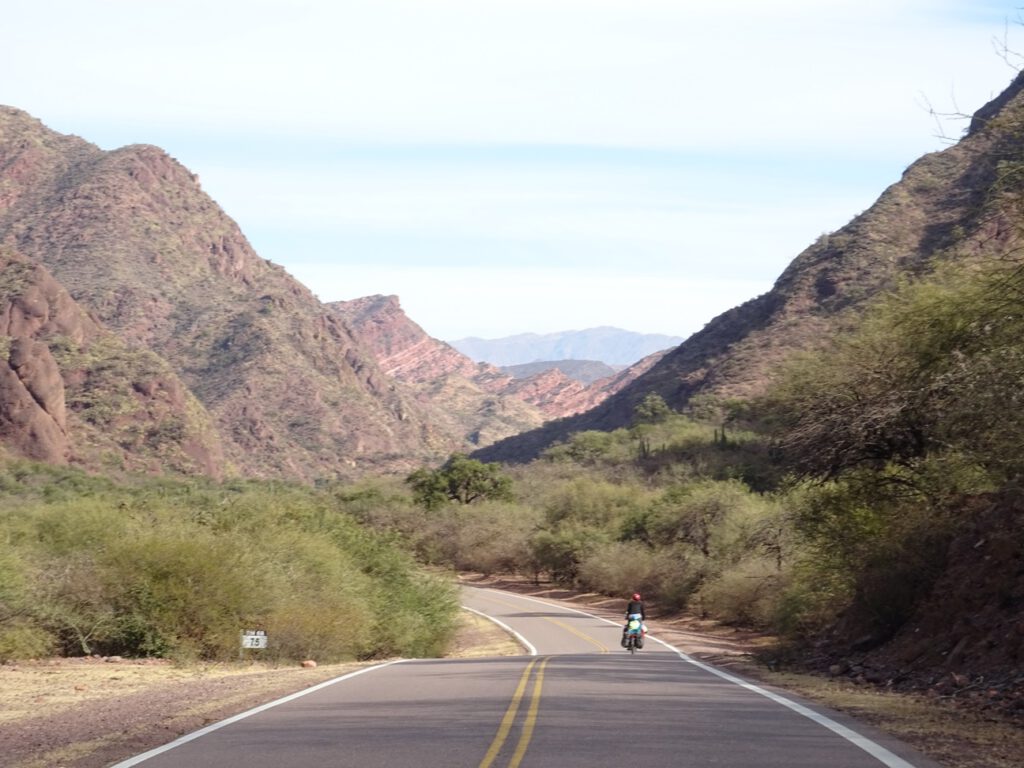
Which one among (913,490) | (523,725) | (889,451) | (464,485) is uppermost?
(464,485)

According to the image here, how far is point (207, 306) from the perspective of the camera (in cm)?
14700

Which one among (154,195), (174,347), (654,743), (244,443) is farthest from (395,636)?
(154,195)

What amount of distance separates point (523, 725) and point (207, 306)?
139105mm

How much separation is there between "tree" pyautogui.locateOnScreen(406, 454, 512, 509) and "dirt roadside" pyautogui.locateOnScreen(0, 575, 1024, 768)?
7230cm

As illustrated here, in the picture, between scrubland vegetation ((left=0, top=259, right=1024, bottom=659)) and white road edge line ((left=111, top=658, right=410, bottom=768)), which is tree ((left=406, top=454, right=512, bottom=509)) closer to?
scrubland vegetation ((left=0, top=259, right=1024, bottom=659))

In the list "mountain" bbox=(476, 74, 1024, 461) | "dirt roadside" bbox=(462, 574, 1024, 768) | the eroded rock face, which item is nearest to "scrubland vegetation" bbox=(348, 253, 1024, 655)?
"dirt roadside" bbox=(462, 574, 1024, 768)

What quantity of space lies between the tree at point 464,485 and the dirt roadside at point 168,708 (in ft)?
237

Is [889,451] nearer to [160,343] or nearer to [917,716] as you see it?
[917,716]

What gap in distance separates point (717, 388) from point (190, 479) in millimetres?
41243

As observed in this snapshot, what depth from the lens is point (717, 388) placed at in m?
A: 95.2

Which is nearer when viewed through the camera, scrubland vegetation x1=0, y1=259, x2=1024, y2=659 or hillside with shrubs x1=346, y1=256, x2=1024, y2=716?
hillside with shrubs x1=346, y1=256, x2=1024, y2=716

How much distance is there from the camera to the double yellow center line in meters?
10.9

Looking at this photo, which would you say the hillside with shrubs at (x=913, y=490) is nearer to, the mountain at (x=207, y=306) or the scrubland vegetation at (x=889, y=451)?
the scrubland vegetation at (x=889, y=451)

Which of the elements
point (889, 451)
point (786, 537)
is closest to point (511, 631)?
point (786, 537)
